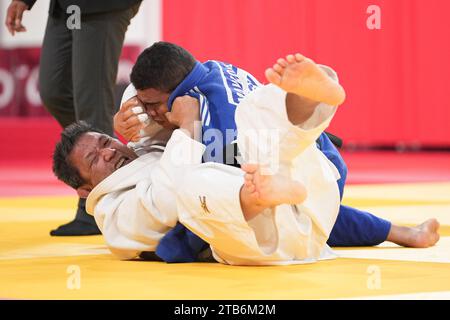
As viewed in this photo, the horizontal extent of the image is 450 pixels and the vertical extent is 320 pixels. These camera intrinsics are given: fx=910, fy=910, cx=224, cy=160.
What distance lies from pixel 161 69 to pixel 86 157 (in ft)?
1.31

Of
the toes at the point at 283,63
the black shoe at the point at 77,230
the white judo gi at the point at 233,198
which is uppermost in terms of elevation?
the toes at the point at 283,63

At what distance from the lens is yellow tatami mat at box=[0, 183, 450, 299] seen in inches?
88.0

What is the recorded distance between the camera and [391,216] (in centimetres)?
438

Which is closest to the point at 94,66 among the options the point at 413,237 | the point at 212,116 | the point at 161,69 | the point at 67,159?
the point at 67,159

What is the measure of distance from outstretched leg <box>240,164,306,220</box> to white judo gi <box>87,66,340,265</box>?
70 mm

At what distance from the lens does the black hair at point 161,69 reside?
2.91 m

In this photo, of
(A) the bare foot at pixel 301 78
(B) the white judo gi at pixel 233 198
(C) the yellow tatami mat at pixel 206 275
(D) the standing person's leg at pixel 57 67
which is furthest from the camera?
(D) the standing person's leg at pixel 57 67

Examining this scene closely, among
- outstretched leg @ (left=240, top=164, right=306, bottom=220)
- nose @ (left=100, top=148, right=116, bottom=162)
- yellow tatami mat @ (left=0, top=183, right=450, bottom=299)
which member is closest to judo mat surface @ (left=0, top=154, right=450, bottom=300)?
yellow tatami mat @ (left=0, top=183, right=450, bottom=299)

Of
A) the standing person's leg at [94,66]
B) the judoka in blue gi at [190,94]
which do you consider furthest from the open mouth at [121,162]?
the standing person's leg at [94,66]

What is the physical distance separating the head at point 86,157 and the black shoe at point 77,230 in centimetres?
76

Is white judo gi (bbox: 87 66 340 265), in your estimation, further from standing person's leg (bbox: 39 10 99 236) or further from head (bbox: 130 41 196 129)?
standing person's leg (bbox: 39 10 99 236)

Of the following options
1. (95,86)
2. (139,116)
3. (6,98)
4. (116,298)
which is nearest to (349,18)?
(6,98)

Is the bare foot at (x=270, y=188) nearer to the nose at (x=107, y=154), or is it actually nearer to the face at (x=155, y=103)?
the face at (x=155, y=103)

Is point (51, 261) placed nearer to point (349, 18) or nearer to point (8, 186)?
point (8, 186)
